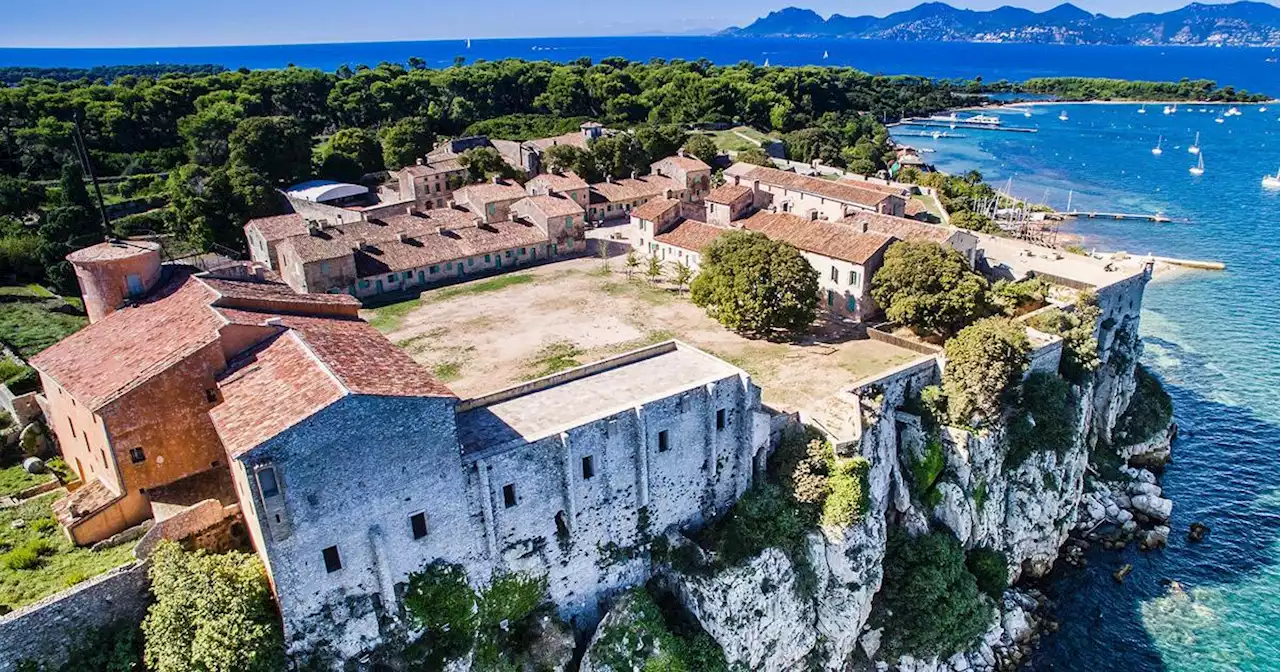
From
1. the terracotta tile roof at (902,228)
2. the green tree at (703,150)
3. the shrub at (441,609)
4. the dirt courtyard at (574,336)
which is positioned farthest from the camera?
the green tree at (703,150)

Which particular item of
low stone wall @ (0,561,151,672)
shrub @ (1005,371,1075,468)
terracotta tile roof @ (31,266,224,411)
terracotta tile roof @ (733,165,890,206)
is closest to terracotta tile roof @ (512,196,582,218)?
terracotta tile roof @ (733,165,890,206)

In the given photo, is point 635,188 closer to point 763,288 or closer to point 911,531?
point 763,288

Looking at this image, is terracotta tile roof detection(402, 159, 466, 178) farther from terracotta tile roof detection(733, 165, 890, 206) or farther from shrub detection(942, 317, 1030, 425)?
shrub detection(942, 317, 1030, 425)

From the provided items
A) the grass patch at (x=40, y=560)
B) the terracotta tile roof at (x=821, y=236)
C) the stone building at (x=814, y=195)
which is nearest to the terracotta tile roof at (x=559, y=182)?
the stone building at (x=814, y=195)

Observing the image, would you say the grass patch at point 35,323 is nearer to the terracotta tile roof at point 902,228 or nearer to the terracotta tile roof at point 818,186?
the terracotta tile roof at point 902,228

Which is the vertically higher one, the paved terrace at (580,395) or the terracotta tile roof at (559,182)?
the terracotta tile roof at (559,182)

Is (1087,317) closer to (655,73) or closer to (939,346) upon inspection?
(939,346)

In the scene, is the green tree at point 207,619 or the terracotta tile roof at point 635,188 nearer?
the green tree at point 207,619
